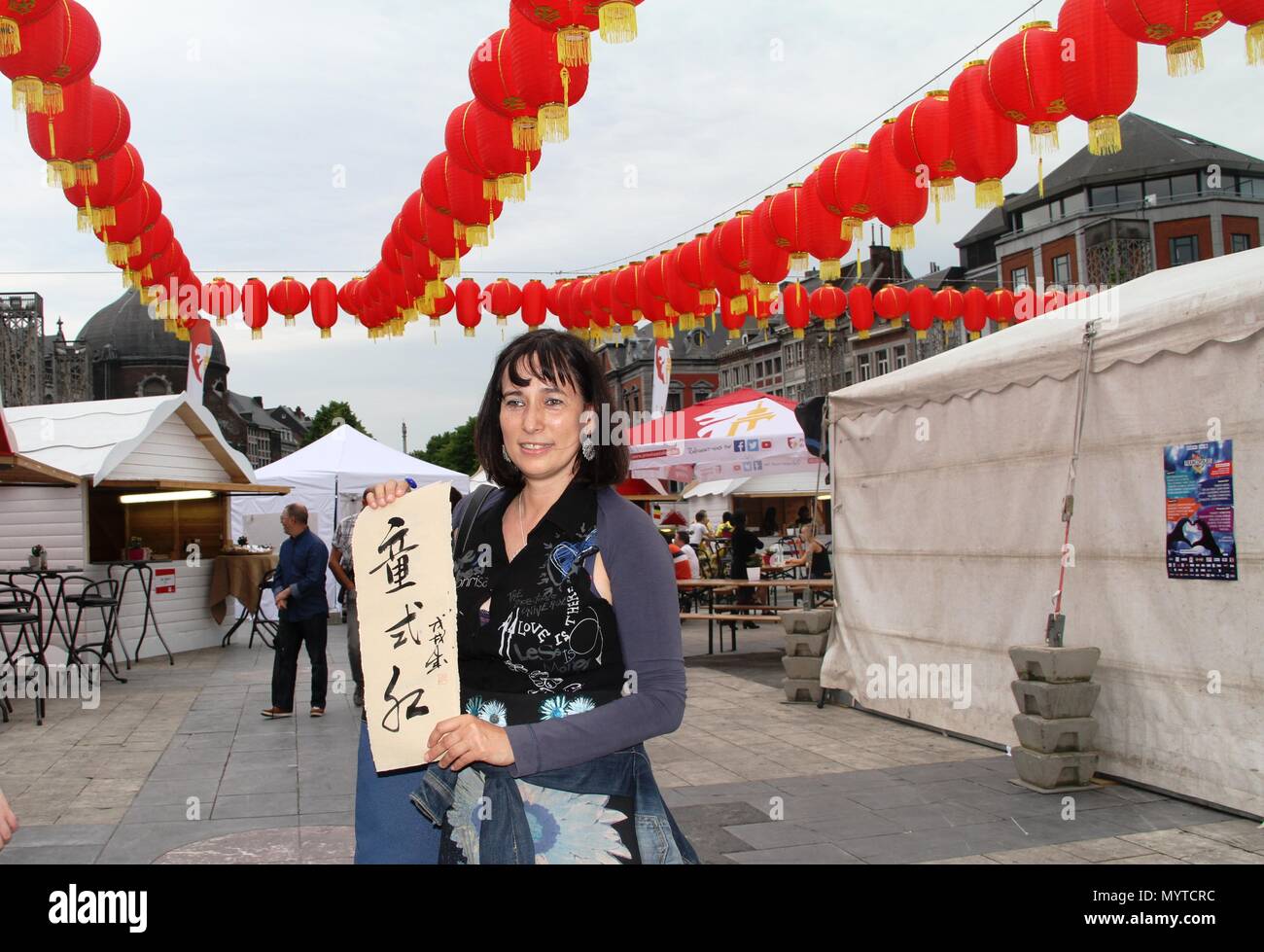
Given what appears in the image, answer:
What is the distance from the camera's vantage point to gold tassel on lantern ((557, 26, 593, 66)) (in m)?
6.24

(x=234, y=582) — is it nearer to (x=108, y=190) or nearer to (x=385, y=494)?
(x=108, y=190)

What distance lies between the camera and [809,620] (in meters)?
10.2

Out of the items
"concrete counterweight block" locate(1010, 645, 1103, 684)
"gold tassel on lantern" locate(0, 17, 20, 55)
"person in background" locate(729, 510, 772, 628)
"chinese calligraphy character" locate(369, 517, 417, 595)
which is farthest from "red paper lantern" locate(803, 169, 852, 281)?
"chinese calligraphy character" locate(369, 517, 417, 595)

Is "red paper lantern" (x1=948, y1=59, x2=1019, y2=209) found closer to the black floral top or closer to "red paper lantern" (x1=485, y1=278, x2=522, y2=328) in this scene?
the black floral top

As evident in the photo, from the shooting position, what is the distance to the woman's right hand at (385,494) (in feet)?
7.50

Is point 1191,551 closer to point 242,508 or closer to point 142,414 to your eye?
point 142,414

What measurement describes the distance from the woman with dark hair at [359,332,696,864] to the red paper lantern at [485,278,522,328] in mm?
12460

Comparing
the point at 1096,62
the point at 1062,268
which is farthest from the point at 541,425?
the point at 1062,268

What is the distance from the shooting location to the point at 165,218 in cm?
1045

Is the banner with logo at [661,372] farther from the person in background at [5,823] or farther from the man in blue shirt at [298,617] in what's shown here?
the person in background at [5,823]

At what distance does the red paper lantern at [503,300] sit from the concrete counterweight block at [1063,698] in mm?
9671

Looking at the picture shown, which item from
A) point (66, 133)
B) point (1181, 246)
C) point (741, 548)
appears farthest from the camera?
point (1181, 246)

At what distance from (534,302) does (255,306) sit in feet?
11.8
